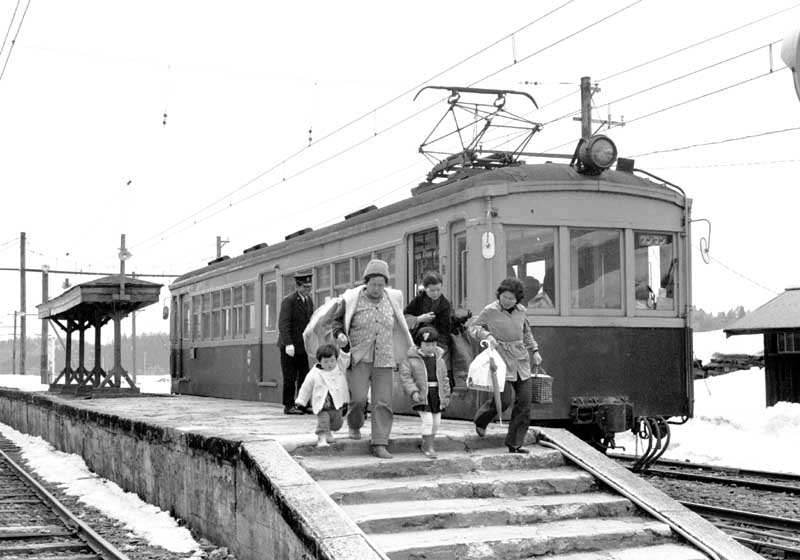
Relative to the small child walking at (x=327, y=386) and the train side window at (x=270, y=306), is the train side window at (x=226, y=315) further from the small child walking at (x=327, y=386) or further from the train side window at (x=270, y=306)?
the small child walking at (x=327, y=386)

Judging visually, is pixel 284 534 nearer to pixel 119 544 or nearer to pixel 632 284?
pixel 119 544

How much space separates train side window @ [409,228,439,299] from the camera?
11.0m

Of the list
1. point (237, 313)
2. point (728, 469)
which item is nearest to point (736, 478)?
point (728, 469)

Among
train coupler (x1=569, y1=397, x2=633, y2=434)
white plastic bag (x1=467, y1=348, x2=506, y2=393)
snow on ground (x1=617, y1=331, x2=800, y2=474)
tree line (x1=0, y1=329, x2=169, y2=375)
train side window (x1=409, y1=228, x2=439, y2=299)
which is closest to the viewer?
white plastic bag (x1=467, y1=348, x2=506, y2=393)

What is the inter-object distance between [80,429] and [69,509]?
11.0ft

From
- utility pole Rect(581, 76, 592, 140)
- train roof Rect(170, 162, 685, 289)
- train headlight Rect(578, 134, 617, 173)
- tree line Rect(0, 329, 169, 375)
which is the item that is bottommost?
tree line Rect(0, 329, 169, 375)

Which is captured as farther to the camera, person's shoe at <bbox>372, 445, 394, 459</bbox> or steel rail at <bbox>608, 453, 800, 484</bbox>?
steel rail at <bbox>608, 453, 800, 484</bbox>

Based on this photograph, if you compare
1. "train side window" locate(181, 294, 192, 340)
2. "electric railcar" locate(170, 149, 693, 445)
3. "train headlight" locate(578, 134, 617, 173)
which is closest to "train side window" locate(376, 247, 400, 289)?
"electric railcar" locate(170, 149, 693, 445)

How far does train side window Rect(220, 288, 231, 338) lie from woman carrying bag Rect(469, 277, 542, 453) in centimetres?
1023

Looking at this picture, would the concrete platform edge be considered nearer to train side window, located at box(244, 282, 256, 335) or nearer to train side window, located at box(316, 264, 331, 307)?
train side window, located at box(316, 264, 331, 307)

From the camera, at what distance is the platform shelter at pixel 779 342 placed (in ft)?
67.3

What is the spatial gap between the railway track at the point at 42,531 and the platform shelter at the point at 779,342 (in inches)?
567

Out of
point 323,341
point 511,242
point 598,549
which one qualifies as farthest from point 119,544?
point 511,242

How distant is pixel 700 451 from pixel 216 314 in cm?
867
